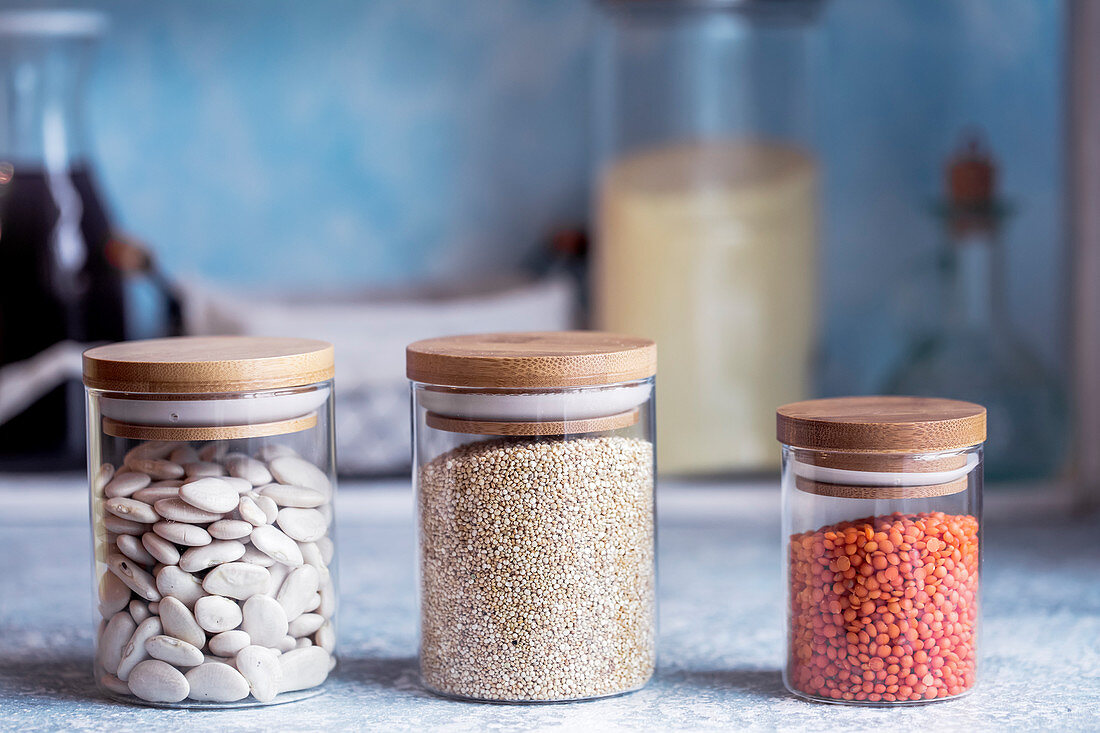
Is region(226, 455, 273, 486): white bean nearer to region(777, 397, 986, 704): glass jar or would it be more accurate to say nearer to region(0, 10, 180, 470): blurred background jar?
region(777, 397, 986, 704): glass jar

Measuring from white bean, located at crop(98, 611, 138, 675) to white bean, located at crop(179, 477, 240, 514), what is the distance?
0.08 metres

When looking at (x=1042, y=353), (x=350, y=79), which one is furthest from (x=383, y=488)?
(x=1042, y=353)

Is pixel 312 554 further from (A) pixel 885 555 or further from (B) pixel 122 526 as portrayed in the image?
(A) pixel 885 555

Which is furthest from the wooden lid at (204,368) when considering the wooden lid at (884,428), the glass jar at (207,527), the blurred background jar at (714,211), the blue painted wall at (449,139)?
the blue painted wall at (449,139)

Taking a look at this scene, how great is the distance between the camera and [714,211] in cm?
110

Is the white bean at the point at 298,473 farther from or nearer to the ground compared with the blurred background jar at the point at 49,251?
nearer to the ground

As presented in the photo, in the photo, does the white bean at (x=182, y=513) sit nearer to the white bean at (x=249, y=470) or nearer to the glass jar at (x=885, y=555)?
the white bean at (x=249, y=470)

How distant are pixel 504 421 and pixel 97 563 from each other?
23cm

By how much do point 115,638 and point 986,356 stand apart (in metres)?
0.80

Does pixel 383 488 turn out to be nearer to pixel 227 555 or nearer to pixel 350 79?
pixel 350 79

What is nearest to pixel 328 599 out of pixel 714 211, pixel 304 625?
pixel 304 625

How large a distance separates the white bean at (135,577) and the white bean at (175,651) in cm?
2

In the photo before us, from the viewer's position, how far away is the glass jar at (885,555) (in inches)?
24.2

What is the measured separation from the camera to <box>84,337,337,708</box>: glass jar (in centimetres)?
61
